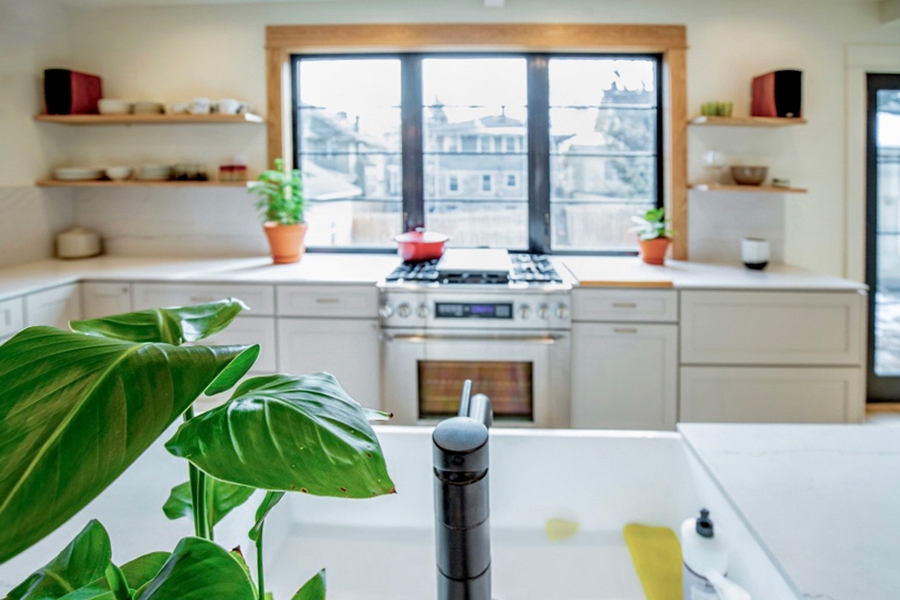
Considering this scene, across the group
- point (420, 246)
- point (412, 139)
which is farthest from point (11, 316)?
point (412, 139)

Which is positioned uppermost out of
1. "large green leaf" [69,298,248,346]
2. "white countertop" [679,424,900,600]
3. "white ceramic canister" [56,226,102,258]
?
"white ceramic canister" [56,226,102,258]

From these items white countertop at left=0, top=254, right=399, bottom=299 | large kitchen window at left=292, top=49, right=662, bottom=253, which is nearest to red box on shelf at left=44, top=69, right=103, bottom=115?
white countertop at left=0, top=254, right=399, bottom=299

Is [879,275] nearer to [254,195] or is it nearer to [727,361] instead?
[727,361]

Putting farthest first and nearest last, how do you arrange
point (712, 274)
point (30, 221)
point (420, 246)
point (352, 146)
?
point (352, 146)
point (30, 221)
point (420, 246)
point (712, 274)

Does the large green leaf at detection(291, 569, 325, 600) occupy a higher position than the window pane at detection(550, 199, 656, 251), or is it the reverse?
the window pane at detection(550, 199, 656, 251)

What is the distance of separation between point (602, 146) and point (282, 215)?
1.76m

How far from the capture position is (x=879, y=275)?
3.67m

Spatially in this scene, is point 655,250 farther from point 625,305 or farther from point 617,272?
point 625,305

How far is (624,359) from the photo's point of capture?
3.00 m

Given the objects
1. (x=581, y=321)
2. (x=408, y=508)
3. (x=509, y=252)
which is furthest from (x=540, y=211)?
(x=408, y=508)

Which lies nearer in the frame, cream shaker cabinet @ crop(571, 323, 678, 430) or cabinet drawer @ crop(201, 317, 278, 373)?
cream shaker cabinet @ crop(571, 323, 678, 430)

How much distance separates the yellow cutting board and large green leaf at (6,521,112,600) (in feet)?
8.67

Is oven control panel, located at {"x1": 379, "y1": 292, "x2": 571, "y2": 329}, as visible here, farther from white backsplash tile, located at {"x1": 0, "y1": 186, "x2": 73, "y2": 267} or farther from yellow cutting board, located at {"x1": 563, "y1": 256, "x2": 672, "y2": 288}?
white backsplash tile, located at {"x1": 0, "y1": 186, "x2": 73, "y2": 267}

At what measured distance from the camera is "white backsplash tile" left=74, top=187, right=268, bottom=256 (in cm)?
383
